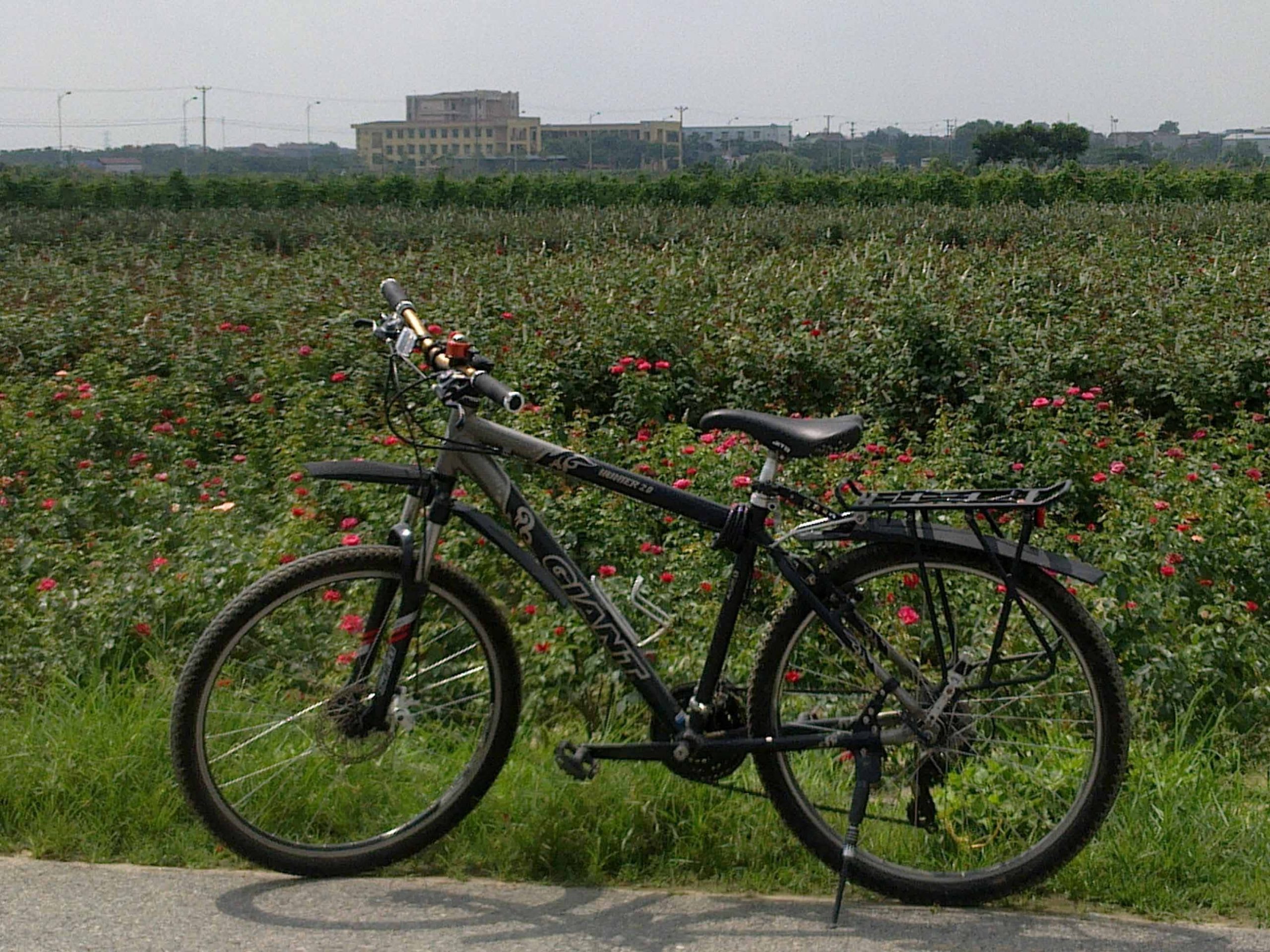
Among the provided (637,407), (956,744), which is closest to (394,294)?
(956,744)

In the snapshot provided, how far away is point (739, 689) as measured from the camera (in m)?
3.43

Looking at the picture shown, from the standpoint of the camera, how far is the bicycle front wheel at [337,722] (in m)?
3.34

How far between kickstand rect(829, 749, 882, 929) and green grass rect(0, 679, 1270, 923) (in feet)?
0.43

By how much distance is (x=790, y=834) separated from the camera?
11.4ft

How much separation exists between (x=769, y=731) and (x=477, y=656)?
2.32 ft

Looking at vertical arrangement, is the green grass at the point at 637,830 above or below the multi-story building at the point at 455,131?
below

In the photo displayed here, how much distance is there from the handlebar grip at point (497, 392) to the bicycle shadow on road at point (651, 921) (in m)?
1.07

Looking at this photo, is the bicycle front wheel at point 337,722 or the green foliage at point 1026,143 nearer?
the bicycle front wheel at point 337,722

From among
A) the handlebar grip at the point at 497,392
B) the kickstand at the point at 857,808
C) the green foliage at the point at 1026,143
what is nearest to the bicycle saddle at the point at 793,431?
the handlebar grip at the point at 497,392

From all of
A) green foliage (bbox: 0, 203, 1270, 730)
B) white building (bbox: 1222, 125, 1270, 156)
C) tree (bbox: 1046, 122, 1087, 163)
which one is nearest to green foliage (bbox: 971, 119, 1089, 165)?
tree (bbox: 1046, 122, 1087, 163)

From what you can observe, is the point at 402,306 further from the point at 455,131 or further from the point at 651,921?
the point at 455,131

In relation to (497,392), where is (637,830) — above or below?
below

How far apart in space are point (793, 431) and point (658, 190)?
3229 centimetres

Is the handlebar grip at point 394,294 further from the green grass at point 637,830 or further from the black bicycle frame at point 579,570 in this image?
the green grass at point 637,830
